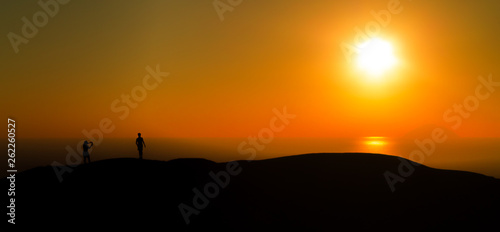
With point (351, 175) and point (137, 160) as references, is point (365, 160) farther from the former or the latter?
point (137, 160)

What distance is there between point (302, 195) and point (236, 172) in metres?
5.85

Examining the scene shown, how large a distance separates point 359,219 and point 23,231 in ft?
64.7

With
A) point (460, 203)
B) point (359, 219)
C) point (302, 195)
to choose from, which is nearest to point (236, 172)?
point (302, 195)

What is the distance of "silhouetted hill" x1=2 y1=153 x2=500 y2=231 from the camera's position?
20812 millimetres

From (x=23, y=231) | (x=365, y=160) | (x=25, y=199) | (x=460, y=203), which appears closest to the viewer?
(x=23, y=231)

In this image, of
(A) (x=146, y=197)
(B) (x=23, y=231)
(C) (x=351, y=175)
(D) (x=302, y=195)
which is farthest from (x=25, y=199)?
(C) (x=351, y=175)

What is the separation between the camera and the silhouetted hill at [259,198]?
20.8 metres

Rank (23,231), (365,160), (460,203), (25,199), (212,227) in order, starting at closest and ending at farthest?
(23,231), (212,227), (25,199), (460,203), (365,160)

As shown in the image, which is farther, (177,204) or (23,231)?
(177,204)

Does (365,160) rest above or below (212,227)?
above

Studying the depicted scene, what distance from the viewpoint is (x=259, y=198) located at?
2423 cm

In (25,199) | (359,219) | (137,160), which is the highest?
(137,160)

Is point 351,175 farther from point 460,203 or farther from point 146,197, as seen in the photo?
point 146,197

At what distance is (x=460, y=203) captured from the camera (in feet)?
82.8
